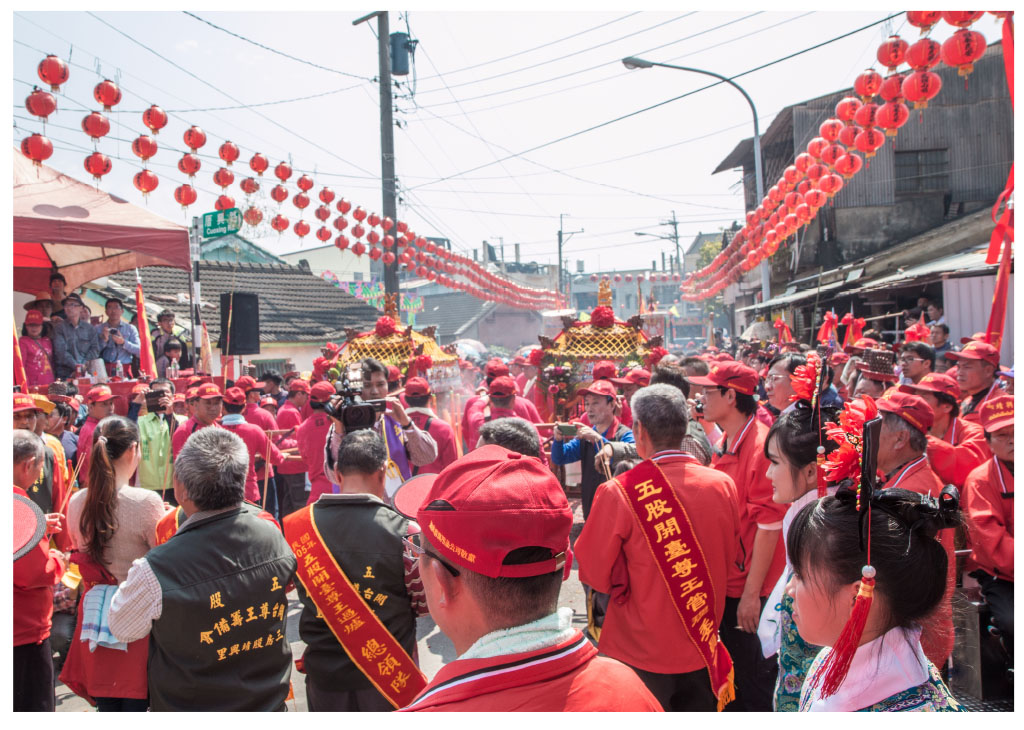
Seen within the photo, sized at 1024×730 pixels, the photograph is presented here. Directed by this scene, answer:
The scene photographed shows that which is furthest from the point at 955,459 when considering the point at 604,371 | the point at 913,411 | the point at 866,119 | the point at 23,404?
the point at 866,119

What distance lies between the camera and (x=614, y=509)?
2.93 metres

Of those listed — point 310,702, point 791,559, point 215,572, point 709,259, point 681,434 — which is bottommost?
point 310,702

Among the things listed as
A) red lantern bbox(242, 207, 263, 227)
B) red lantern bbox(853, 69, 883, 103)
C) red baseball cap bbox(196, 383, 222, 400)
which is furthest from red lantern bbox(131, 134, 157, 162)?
red lantern bbox(853, 69, 883, 103)

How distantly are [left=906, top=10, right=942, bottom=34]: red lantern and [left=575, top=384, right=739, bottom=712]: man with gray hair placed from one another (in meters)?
5.36

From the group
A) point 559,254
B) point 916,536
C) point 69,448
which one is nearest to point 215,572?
point 916,536

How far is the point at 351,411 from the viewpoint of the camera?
392 centimetres

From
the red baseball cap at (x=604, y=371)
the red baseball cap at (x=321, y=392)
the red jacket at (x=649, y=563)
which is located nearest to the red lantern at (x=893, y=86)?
the red baseball cap at (x=604, y=371)

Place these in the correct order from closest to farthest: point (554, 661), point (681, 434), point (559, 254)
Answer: point (554, 661) < point (681, 434) < point (559, 254)

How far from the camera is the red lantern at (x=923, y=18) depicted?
20.3 ft

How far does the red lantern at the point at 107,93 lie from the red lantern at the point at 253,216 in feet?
9.84

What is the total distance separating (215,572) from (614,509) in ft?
4.89

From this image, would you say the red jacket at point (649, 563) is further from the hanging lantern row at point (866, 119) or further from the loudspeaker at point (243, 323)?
the loudspeaker at point (243, 323)

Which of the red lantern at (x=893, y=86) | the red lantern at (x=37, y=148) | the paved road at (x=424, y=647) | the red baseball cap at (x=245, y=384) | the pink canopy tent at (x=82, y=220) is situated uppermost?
the red lantern at (x=893, y=86)

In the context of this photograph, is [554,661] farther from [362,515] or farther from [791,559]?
[362,515]
